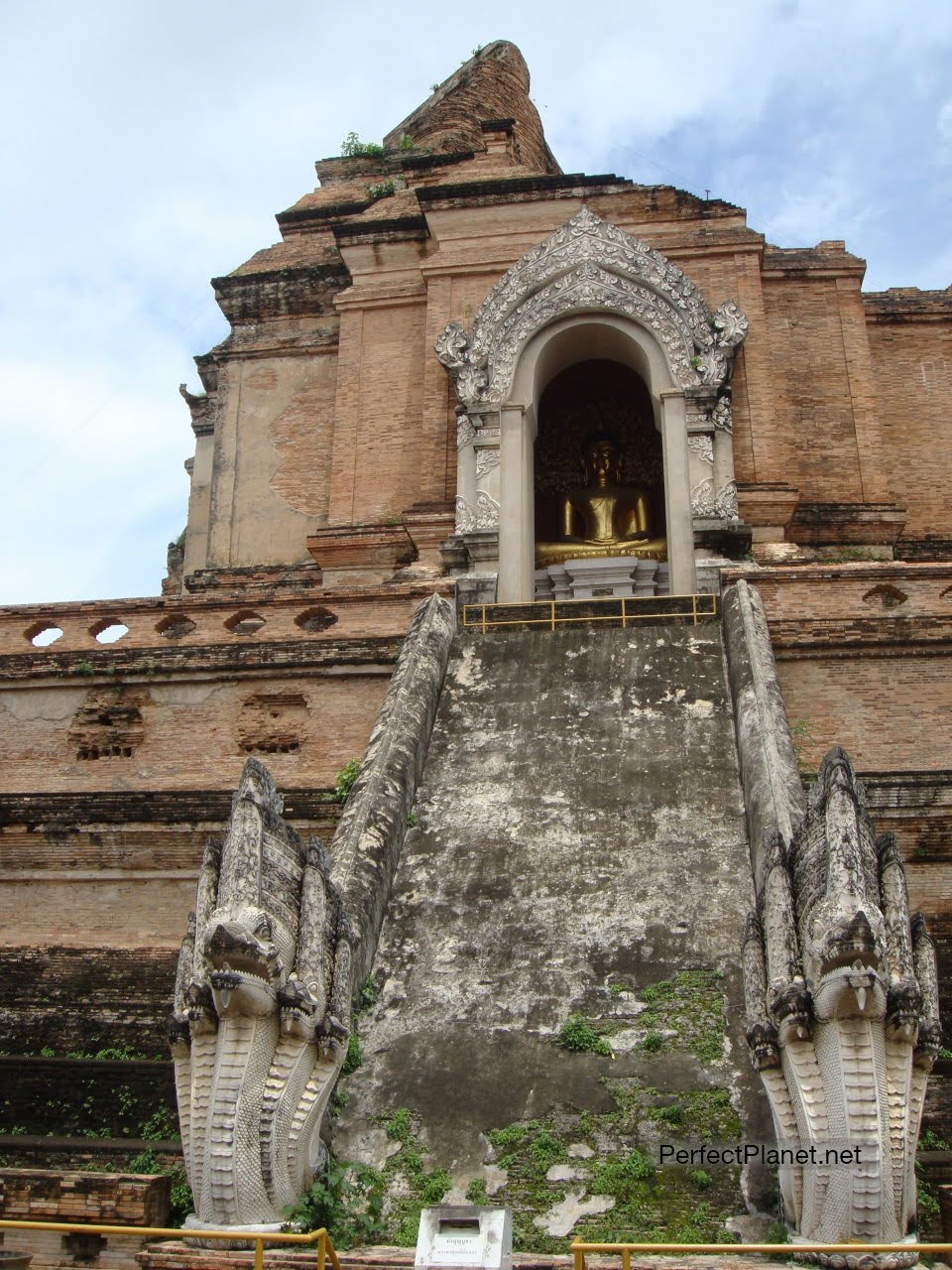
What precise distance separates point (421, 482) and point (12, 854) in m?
7.85

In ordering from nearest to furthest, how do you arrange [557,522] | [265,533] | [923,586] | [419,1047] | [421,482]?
1. [419,1047]
2. [923,586]
3. [421,482]
4. [265,533]
5. [557,522]

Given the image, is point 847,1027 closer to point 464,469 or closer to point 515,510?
point 515,510

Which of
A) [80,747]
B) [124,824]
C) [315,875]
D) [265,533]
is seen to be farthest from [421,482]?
[315,875]

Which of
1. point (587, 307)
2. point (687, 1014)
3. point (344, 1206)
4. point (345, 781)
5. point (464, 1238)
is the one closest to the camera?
point (464, 1238)

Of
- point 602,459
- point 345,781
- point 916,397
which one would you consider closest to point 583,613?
point 345,781

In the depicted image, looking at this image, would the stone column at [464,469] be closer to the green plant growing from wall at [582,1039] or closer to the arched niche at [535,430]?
the arched niche at [535,430]

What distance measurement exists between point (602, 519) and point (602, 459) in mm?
982

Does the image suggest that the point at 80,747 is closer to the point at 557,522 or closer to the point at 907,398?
the point at 557,522

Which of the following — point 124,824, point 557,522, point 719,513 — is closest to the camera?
point 124,824

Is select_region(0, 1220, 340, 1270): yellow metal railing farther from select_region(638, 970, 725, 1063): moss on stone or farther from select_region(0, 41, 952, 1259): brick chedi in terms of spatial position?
select_region(638, 970, 725, 1063): moss on stone

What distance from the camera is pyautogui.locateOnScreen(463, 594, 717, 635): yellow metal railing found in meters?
14.0

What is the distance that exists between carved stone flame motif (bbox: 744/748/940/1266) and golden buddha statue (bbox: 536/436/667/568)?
12327 mm

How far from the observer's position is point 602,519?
2064 cm

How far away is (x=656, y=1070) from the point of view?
8.11 meters
